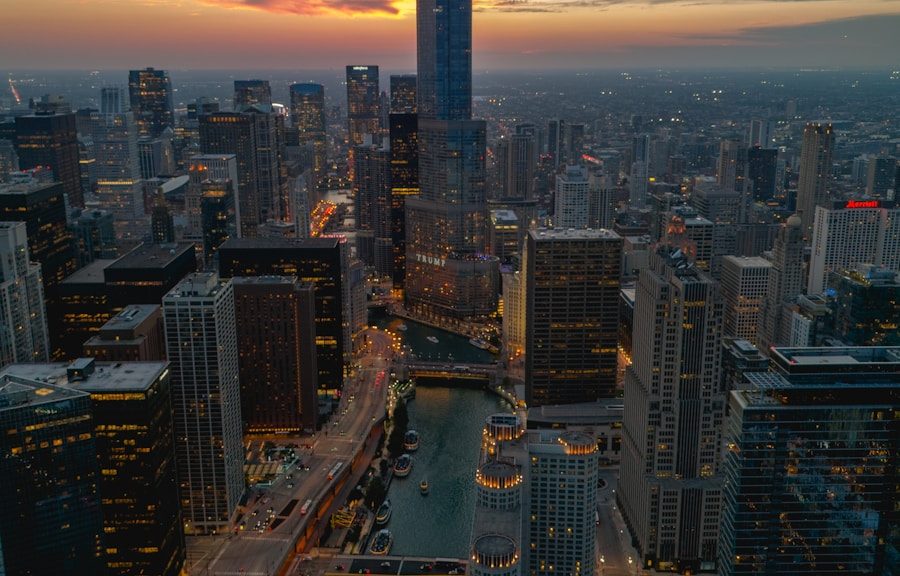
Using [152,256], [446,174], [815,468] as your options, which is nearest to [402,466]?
[152,256]

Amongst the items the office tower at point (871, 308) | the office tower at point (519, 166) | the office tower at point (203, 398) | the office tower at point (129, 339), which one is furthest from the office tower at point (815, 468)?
the office tower at point (519, 166)

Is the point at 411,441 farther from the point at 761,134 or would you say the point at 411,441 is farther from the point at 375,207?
the point at 761,134

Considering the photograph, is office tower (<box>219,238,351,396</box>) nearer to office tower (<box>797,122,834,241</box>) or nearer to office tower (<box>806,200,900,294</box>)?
office tower (<box>806,200,900,294</box>)

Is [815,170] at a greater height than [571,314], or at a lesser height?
greater

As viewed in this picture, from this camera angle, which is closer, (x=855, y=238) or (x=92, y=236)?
(x=855, y=238)

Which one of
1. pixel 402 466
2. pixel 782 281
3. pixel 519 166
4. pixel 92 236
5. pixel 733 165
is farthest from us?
pixel 519 166

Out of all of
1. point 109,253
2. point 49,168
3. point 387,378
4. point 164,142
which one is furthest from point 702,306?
point 164,142
